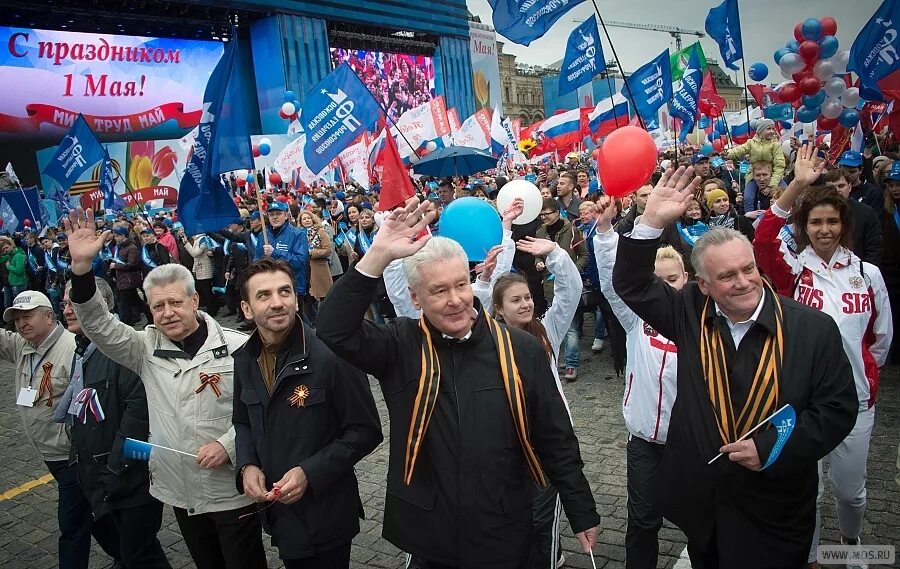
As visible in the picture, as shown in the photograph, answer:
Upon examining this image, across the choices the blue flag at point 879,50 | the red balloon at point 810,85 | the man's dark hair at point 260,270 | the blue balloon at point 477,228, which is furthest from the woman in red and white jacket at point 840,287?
the red balloon at point 810,85

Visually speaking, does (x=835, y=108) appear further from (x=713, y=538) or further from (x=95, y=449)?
(x=95, y=449)

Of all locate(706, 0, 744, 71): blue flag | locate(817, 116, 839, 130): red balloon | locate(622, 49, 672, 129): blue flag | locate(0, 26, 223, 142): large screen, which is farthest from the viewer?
locate(0, 26, 223, 142): large screen

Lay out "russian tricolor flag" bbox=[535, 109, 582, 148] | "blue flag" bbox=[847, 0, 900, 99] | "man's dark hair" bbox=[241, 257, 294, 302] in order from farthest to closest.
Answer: "russian tricolor flag" bbox=[535, 109, 582, 148] → "blue flag" bbox=[847, 0, 900, 99] → "man's dark hair" bbox=[241, 257, 294, 302]

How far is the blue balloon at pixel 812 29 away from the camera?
803 centimetres

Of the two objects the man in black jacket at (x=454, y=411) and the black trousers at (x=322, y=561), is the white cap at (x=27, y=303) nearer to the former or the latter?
the black trousers at (x=322, y=561)

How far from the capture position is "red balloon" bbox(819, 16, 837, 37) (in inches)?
317

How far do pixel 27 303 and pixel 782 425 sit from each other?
404 centimetres

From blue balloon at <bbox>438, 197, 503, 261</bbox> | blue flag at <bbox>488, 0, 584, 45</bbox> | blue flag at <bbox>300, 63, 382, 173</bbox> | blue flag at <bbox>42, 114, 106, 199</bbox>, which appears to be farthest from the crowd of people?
blue flag at <bbox>42, 114, 106, 199</bbox>

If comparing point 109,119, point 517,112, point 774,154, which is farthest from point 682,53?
point 517,112

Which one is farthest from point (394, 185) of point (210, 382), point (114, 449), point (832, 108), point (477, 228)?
point (832, 108)

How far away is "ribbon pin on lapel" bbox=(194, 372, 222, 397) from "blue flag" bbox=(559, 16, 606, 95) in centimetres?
798

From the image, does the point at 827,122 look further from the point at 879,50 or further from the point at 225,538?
the point at 225,538

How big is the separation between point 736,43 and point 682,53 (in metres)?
4.04

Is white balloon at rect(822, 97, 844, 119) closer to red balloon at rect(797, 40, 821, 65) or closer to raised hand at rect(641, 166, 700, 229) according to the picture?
red balloon at rect(797, 40, 821, 65)
